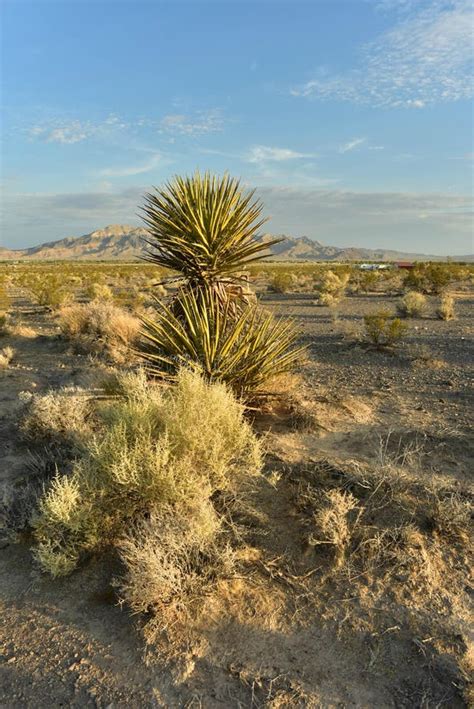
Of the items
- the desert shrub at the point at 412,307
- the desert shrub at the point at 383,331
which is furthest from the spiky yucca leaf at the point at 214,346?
the desert shrub at the point at 412,307

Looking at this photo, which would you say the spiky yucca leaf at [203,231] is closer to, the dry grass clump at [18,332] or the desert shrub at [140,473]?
the desert shrub at [140,473]

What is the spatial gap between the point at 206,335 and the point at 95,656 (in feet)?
11.7

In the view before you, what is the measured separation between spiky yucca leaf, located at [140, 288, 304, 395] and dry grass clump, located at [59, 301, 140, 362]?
469 cm

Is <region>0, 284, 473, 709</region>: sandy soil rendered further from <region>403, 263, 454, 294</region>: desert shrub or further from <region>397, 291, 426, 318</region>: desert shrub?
<region>403, 263, 454, 294</region>: desert shrub

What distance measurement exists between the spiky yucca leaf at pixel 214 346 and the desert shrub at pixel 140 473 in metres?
1.25

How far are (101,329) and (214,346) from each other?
709cm

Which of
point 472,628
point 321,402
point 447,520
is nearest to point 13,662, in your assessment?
point 472,628

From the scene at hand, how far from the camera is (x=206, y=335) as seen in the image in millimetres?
5770

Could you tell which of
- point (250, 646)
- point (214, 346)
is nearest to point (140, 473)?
point (250, 646)

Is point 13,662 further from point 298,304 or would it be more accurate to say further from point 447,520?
point 298,304

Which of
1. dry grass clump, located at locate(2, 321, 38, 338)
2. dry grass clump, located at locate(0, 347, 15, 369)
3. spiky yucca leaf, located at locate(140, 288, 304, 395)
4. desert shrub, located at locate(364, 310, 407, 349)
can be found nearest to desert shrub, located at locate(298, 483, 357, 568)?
spiky yucca leaf, located at locate(140, 288, 304, 395)

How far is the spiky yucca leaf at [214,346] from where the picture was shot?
572 cm

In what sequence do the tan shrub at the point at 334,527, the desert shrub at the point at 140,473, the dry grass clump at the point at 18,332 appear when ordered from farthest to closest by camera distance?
the dry grass clump at the point at 18,332 → the desert shrub at the point at 140,473 → the tan shrub at the point at 334,527

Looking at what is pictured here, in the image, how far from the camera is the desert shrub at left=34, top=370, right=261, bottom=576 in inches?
141
